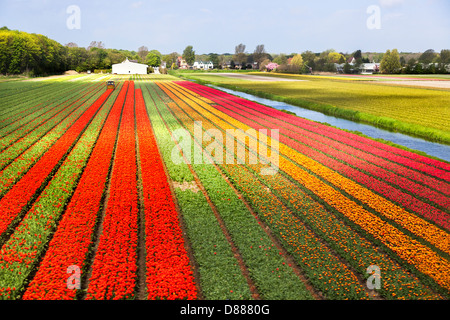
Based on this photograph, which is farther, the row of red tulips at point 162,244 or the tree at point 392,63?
the tree at point 392,63

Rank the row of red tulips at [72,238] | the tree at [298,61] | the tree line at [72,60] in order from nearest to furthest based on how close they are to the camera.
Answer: the row of red tulips at [72,238] < the tree line at [72,60] < the tree at [298,61]

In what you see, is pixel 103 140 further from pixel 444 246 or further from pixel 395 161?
pixel 444 246

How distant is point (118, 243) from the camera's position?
29.7 ft

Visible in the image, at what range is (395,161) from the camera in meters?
17.2

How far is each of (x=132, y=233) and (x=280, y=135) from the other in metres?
15.3

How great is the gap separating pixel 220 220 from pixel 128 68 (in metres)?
145

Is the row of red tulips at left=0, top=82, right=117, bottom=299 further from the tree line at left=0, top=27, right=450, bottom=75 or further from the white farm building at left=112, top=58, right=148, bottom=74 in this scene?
the white farm building at left=112, top=58, right=148, bottom=74

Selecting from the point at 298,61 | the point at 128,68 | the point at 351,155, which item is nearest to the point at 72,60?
the point at 128,68

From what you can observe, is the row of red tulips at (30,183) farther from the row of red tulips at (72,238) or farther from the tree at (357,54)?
the tree at (357,54)

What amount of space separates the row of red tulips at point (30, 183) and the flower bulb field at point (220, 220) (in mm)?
67

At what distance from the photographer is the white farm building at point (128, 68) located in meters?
142

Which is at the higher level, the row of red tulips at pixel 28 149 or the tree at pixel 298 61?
the tree at pixel 298 61

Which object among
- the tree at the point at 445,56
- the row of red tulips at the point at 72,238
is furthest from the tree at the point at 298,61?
the row of red tulips at the point at 72,238
